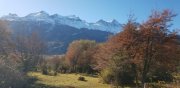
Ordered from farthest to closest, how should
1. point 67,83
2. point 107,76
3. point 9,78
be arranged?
1. point 107,76
2. point 67,83
3. point 9,78

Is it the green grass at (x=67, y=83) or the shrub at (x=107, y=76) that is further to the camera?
the shrub at (x=107, y=76)

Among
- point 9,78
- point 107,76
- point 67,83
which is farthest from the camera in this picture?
point 107,76

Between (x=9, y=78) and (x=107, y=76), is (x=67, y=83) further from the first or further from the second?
(x=9, y=78)

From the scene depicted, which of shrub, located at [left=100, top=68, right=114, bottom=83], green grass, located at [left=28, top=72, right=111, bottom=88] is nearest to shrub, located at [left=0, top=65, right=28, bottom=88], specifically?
green grass, located at [left=28, top=72, right=111, bottom=88]

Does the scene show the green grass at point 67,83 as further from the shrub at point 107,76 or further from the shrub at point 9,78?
the shrub at point 9,78

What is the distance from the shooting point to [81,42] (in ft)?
399

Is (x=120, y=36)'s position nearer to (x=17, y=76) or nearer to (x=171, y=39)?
(x=171, y=39)

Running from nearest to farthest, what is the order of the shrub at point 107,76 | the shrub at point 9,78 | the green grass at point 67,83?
the shrub at point 9,78, the green grass at point 67,83, the shrub at point 107,76

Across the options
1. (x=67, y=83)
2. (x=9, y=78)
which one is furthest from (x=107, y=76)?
(x=9, y=78)

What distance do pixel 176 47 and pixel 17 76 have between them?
20249 millimetres

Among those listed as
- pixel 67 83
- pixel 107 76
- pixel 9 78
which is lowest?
pixel 67 83

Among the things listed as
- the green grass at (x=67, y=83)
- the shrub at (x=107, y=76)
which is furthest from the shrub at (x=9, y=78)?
the shrub at (x=107, y=76)

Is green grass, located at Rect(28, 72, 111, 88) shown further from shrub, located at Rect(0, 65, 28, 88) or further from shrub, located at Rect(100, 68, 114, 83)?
shrub, located at Rect(0, 65, 28, 88)

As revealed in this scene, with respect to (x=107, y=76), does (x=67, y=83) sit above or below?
below
